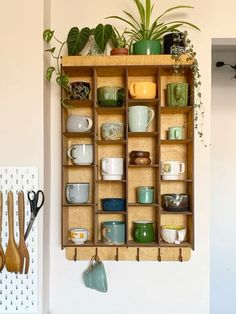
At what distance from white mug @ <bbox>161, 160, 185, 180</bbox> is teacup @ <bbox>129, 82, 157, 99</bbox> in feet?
1.04

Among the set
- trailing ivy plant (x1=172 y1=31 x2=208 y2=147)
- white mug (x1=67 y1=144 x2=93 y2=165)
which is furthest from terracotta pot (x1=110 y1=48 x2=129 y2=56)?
white mug (x1=67 y1=144 x2=93 y2=165)

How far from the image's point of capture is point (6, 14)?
4.55 ft

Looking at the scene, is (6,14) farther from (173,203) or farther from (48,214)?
(173,203)

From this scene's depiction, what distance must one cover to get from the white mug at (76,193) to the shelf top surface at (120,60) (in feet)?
1.80

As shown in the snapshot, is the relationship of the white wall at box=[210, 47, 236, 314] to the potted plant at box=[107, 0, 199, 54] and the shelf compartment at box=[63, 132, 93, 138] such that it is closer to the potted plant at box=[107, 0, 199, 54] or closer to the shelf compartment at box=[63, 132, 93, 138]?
the potted plant at box=[107, 0, 199, 54]

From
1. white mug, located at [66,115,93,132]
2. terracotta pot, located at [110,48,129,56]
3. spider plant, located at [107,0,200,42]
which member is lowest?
white mug, located at [66,115,93,132]

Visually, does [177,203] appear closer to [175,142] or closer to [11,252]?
[175,142]

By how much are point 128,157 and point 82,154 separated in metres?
0.21

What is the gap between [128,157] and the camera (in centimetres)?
149

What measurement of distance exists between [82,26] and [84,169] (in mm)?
709

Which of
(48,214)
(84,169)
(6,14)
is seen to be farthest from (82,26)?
(48,214)

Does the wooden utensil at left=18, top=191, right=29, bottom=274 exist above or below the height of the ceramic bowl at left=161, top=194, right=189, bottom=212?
below

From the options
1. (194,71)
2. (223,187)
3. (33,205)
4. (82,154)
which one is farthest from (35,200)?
(223,187)

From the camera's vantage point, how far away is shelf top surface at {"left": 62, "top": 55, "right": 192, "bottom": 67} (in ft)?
4.76
